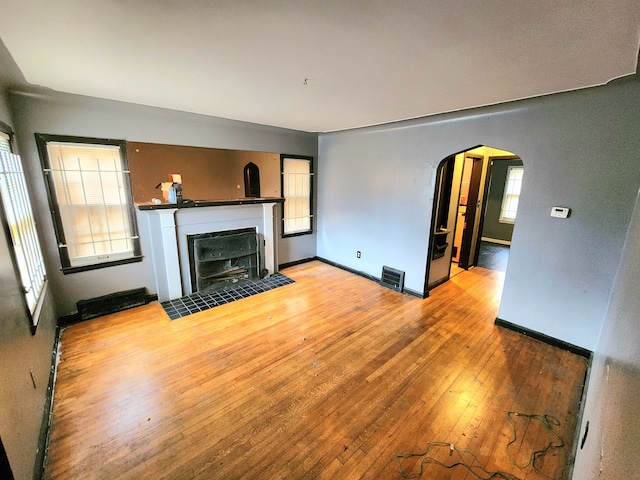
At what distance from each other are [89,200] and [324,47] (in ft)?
10.1

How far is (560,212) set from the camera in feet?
8.41

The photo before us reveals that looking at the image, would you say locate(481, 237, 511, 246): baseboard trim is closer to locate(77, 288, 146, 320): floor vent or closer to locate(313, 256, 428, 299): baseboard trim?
locate(313, 256, 428, 299): baseboard trim

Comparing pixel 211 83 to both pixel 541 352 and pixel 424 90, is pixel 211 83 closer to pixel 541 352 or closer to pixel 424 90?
pixel 424 90

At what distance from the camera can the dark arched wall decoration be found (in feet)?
17.0

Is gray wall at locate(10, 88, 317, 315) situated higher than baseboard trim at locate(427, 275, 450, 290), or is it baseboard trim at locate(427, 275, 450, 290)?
gray wall at locate(10, 88, 317, 315)

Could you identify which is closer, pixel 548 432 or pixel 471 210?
pixel 548 432

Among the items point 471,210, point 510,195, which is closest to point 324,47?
point 471,210

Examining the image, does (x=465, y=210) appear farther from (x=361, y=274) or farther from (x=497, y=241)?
(x=497, y=241)

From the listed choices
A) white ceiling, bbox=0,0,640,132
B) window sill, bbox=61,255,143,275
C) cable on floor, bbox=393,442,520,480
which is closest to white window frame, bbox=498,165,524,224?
white ceiling, bbox=0,0,640,132

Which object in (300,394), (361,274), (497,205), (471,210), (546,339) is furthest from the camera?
(497,205)

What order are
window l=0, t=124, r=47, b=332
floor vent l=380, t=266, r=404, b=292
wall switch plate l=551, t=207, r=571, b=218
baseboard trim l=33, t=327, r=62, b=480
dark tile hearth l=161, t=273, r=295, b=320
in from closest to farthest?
1. baseboard trim l=33, t=327, r=62, b=480
2. window l=0, t=124, r=47, b=332
3. wall switch plate l=551, t=207, r=571, b=218
4. dark tile hearth l=161, t=273, r=295, b=320
5. floor vent l=380, t=266, r=404, b=292

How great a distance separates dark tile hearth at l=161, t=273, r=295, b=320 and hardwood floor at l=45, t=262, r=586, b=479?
0.16 m

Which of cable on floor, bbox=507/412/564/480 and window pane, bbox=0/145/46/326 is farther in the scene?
window pane, bbox=0/145/46/326

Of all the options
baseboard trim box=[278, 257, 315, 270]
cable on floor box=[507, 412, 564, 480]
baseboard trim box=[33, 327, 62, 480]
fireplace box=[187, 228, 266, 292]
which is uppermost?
fireplace box=[187, 228, 266, 292]
